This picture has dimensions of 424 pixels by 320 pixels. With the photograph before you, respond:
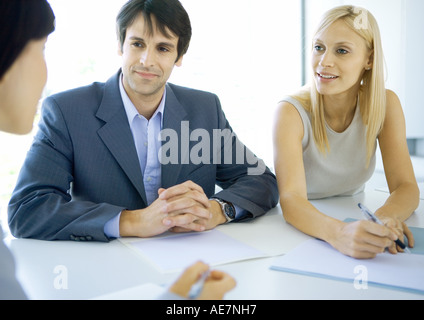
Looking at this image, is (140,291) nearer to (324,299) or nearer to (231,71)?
(324,299)

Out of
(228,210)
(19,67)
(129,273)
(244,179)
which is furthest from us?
(244,179)

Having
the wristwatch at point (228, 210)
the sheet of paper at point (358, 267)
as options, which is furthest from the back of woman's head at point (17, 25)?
the wristwatch at point (228, 210)

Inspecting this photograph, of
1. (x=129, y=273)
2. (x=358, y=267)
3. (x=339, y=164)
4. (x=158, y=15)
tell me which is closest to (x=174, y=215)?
(x=129, y=273)

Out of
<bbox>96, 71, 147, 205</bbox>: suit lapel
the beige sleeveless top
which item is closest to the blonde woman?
the beige sleeveless top

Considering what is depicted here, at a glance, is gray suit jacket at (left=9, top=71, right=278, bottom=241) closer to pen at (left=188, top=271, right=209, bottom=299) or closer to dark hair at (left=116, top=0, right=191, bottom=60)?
dark hair at (left=116, top=0, right=191, bottom=60)

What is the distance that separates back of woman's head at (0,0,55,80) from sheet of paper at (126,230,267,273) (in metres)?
0.61

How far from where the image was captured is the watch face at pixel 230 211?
154 centimetres

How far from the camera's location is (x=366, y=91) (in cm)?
201

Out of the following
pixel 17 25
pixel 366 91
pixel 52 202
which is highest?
pixel 17 25

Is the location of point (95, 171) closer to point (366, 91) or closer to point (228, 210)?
point (228, 210)

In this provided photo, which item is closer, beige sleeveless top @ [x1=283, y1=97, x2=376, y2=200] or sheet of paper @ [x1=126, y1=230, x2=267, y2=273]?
sheet of paper @ [x1=126, y1=230, x2=267, y2=273]

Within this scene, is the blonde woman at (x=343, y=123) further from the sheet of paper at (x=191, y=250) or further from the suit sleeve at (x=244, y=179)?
the sheet of paper at (x=191, y=250)

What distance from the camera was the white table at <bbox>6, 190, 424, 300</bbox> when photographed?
0.99m

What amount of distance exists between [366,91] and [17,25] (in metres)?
1.61
